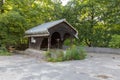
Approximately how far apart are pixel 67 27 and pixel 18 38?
631 centimetres

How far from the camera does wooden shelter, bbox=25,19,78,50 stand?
15394mm

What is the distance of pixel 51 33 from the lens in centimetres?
1552

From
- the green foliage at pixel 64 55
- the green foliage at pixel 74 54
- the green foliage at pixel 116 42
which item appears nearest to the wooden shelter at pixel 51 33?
the green foliage at pixel 64 55

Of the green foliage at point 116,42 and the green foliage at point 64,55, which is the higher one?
the green foliage at point 116,42

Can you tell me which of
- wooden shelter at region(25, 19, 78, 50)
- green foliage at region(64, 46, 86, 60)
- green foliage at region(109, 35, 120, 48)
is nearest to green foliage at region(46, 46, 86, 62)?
green foliage at region(64, 46, 86, 60)

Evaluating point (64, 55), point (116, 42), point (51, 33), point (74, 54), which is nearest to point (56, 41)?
point (51, 33)

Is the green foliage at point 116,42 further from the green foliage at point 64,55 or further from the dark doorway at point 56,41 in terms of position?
the green foliage at point 64,55

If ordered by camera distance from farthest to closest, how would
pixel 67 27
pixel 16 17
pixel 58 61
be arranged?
pixel 16 17, pixel 67 27, pixel 58 61

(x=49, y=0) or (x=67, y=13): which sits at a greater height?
(x=49, y=0)

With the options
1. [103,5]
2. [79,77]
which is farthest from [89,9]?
[79,77]

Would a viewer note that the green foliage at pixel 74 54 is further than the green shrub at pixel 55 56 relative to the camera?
Yes

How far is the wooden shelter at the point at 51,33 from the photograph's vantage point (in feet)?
50.5

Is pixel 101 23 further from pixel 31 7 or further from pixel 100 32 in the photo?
pixel 31 7

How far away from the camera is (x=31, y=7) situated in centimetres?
2438
